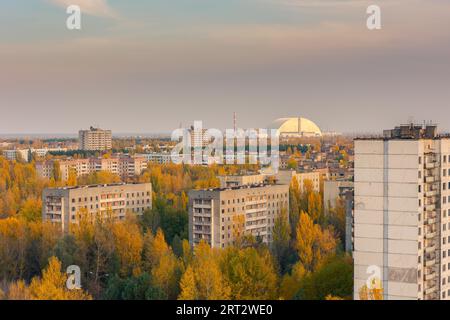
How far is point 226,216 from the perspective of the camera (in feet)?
69.4

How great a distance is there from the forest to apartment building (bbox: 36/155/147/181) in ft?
42.0

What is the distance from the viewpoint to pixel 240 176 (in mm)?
29062

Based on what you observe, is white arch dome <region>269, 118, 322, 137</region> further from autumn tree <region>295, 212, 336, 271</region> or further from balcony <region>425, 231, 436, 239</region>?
balcony <region>425, 231, 436, 239</region>

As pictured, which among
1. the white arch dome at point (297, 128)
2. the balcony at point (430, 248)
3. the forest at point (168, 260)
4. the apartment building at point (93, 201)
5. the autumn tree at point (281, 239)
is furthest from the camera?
the white arch dome at point (297, 128)

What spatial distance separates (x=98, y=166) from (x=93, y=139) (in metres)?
25.7

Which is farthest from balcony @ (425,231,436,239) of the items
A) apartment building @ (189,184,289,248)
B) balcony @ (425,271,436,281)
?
apartment building @ (189,184,289,248)

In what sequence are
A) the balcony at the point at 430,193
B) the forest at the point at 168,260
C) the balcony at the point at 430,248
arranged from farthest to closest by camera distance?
the forest at the point at 168,260 < the balcony at the point at 430,193 < the balcony at the point at 430,248

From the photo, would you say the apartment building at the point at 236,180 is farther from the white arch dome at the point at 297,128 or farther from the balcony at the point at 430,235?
the white arch dome at the point at 297,128

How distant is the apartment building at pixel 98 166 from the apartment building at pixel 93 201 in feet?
49.8

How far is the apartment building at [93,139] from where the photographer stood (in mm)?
69250

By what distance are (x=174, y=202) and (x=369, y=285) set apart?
15.3 meters

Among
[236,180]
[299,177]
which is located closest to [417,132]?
[236,180]

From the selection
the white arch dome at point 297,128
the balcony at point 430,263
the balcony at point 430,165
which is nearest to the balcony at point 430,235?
the balcony at point 430,263

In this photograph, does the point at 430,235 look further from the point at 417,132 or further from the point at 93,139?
the point at 93,139
